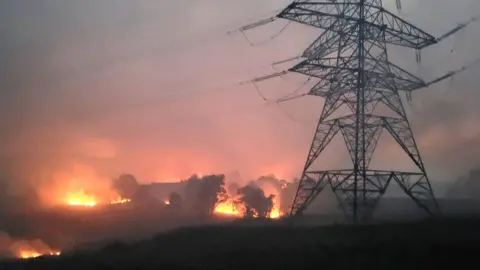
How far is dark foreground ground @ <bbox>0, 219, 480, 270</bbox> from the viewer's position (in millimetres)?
22891

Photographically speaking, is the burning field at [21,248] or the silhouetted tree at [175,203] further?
the silhouetted tree at [175,203]

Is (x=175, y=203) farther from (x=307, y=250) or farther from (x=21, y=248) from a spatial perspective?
(x=307, y=250)

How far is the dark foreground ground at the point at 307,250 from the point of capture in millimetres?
22891

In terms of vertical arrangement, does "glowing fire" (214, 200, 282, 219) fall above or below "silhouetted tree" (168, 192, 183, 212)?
below

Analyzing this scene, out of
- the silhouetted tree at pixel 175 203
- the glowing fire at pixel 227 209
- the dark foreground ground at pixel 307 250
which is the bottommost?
the dark foreground ground at pixel 307 250

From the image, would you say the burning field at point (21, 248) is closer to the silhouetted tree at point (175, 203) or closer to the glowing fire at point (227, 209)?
the silhouetted tree at point (175, 203)

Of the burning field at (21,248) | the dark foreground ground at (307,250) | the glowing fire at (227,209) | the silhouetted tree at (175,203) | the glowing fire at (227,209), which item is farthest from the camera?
the silhouetted tree at (175,203)

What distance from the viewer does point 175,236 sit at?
35.9 meters

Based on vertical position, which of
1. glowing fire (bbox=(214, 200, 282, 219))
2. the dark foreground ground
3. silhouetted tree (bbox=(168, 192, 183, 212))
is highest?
silhouetted tree (bbox=(168, 192, 183, 212))

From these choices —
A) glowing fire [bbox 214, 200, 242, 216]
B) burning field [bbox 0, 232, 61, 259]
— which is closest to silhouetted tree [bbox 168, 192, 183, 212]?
glowing fire [bbox 214, 200, 242, 216]

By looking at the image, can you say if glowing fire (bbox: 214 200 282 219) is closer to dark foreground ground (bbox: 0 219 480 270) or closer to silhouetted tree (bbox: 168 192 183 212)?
silhouetted tree (bbox: 168 192 183 212)

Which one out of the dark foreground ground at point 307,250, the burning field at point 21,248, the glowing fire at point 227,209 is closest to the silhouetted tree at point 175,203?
the glowing fire at point 227,209

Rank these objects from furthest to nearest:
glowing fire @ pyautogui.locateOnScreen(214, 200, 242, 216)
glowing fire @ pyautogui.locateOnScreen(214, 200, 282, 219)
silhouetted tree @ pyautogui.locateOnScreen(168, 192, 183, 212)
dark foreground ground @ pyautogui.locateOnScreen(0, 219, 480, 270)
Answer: silhouetted tree @ pyautogui.locateOnScreen(168, 192, 183, 212) < glowing fire @ pyautogui.locateOnScreen(214, 200, 242, 216) < glowing fire @ pyautogui.locateOnScreen(214, 200, 282, 219) < dark foreground ground @ pyautogui.locateOnScreen(0, 219, 480, 270)

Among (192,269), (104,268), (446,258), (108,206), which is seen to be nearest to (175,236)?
(104,268)
